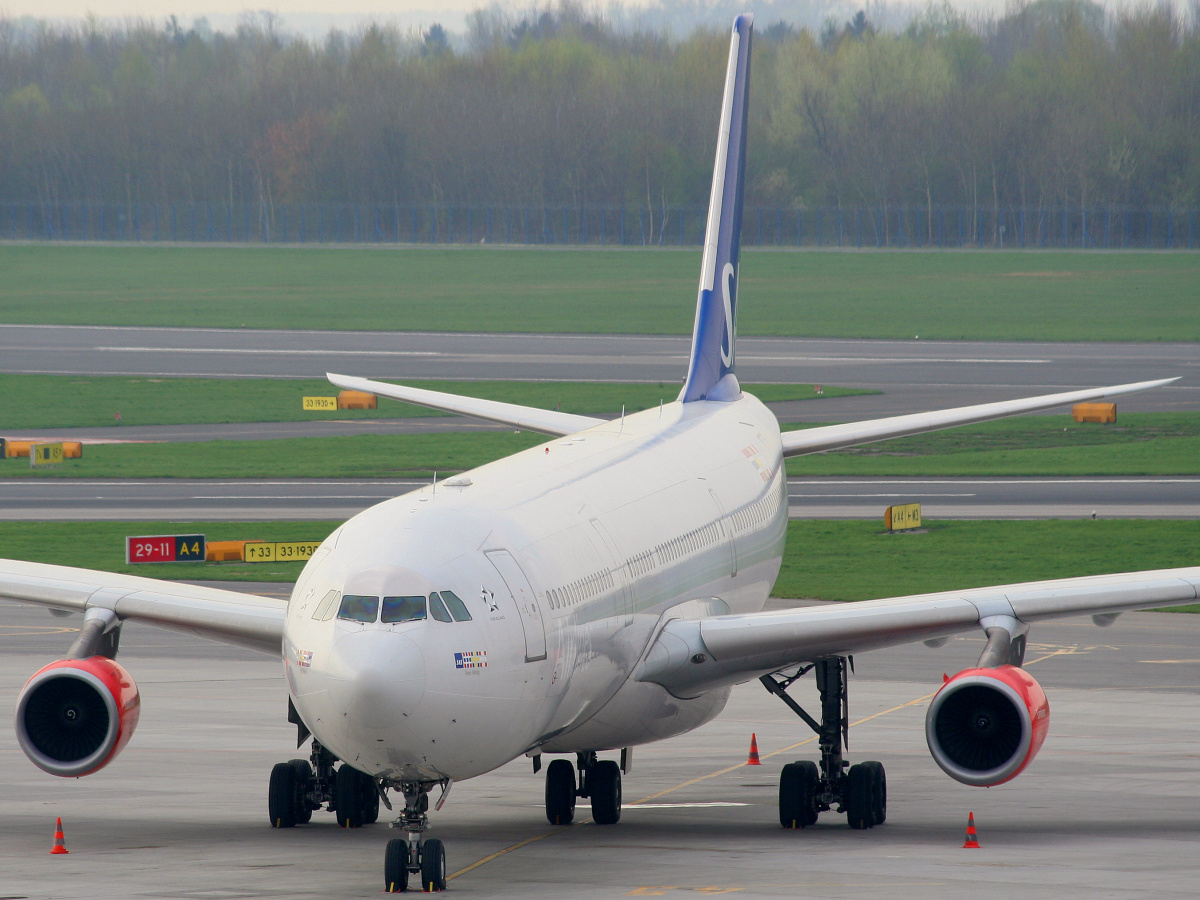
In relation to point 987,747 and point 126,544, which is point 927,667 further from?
point 126,544

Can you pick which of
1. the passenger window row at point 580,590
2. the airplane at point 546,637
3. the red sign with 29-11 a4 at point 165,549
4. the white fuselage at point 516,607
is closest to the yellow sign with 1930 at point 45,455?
the red sign with 29-11 a4 at point 165,549

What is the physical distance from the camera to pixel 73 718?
2033 centimetres

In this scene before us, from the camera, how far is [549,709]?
59.6 feet

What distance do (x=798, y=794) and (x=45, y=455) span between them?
154ft

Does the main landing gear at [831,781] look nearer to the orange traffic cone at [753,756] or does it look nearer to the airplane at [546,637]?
the airplane at [546,637]

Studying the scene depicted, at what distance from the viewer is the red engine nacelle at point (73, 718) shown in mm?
20156

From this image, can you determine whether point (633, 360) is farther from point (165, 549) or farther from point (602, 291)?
point (165, 549)

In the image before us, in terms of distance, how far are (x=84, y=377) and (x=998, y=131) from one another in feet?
394

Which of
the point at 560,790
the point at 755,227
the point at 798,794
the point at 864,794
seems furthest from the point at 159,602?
the point at 755,227

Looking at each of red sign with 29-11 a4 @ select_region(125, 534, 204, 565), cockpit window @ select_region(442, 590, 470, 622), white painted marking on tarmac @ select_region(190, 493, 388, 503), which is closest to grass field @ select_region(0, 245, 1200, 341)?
white painted marking on tarmac @ select_region(190, 493, 388, 503)

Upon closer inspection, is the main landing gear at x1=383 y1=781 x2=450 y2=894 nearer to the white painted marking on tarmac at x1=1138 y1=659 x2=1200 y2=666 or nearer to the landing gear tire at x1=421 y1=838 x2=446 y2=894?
the landing gear tire at x1=421 y1=838 x2=446 y2=894

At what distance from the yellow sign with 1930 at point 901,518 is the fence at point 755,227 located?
410ft

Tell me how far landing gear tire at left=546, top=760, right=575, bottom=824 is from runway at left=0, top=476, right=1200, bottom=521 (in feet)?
95.9

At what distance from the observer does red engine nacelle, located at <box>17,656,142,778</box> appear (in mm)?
20156
